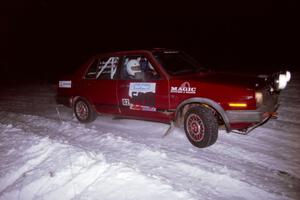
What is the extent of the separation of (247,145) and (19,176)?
3.81 meters

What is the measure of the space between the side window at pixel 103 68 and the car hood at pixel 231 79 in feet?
5.43

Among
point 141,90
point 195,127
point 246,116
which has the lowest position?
point 195,127

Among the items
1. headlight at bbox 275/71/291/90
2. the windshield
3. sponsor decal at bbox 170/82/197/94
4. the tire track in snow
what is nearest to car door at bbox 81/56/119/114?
the tire track in snow

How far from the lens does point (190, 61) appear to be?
251 inches

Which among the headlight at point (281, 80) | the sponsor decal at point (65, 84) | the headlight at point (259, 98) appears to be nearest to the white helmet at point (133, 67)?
the sponsor decal at point (65, 84)

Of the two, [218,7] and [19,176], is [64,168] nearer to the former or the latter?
[19,176]

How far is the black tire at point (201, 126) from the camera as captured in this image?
16.7 feet

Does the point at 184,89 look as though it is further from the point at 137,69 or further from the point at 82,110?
the point at 82,110

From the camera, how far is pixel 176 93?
547cm

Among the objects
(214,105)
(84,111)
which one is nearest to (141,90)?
(214,105)

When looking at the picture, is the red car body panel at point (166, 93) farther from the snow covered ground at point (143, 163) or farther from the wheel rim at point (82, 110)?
the snow covered ground at point (143, 163)

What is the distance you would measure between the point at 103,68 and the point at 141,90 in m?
1.32

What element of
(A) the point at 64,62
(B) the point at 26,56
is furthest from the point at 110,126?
(B) the point at 26,56

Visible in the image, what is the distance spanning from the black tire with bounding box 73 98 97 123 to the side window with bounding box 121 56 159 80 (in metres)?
1.39
